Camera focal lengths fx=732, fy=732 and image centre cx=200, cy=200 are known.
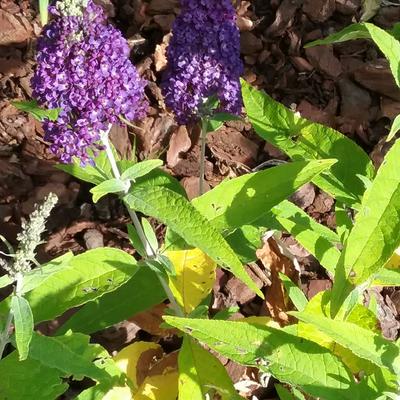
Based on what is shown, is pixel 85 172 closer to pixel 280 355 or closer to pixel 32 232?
pixel 32 232

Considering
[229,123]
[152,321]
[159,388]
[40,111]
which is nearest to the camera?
[40,111]

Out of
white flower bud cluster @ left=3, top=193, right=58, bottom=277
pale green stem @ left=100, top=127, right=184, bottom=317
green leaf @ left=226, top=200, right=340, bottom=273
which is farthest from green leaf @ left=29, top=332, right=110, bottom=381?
green leaf @ left=226, top=200, right=340, bottom=273

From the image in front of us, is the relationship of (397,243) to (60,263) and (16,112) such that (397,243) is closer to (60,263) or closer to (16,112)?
(60,263)

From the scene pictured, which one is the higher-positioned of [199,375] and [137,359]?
[199,375]

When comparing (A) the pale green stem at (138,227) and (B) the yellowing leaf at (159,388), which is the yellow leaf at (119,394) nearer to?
(B) the yellowing leaf at (159,388)

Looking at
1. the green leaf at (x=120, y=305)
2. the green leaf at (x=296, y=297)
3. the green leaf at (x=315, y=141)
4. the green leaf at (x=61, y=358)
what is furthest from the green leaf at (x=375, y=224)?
the green leaf at (x=120, y=305)

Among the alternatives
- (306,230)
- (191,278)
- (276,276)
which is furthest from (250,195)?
(276,276)
